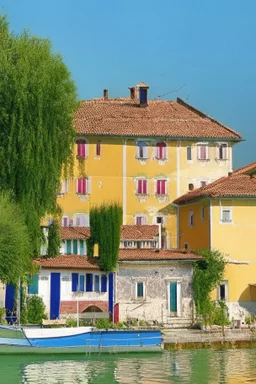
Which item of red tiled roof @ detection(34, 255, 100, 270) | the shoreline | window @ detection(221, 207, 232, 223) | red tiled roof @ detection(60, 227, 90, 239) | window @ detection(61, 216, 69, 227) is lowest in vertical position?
the shoreline

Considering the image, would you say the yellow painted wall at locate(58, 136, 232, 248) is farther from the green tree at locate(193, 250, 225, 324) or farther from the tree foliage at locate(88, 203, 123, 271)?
the tree foliage at locate(88, 203, 123, 271)

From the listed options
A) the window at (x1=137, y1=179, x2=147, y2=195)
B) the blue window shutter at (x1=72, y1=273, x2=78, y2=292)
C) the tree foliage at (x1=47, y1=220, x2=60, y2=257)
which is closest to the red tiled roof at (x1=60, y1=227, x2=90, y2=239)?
the tree foliage at (x1=47, y1=220, x2=60, y2=257)

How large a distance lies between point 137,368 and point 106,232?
14.9 m

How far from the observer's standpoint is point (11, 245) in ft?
133

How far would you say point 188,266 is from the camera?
48.2 meters

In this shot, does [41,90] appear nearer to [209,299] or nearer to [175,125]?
[209,299]

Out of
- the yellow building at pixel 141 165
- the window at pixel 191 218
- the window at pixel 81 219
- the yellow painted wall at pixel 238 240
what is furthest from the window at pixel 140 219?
the yellow painted wall at pixel 238 240

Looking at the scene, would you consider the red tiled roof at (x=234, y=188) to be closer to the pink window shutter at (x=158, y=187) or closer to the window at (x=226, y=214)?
the window at (x=226, y=214)

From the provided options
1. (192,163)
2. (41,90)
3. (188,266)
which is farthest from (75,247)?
(192,163)

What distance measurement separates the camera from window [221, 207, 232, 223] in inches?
2005

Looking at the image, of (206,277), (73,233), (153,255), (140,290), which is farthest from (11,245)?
(206,277)

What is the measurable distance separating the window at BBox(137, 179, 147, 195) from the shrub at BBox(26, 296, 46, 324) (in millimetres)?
20030

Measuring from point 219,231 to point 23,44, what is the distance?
16588mm

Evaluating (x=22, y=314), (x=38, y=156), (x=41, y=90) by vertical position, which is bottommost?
(x=22, y=314)
